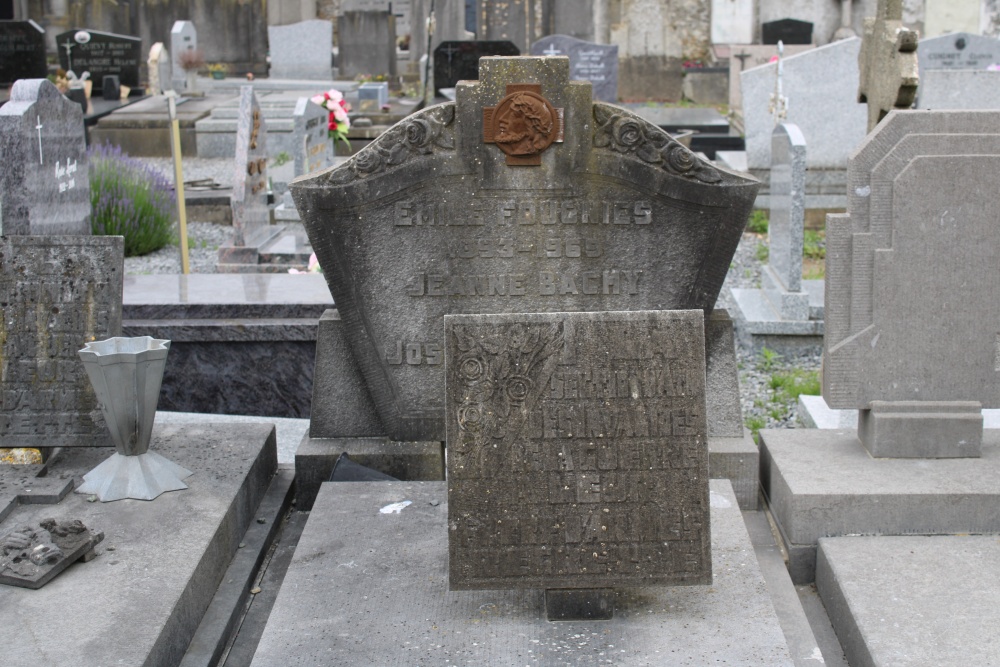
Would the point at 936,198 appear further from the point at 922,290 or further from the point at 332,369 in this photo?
the point at 332,369

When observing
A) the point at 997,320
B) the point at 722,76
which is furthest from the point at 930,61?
the point at 997,320

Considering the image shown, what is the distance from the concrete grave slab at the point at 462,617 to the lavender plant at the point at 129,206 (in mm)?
6585

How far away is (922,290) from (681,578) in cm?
160

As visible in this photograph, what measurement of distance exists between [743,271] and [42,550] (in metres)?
7.23

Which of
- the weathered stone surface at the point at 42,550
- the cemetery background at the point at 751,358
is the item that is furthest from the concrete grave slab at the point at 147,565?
the cemetery background at the point at 751,358

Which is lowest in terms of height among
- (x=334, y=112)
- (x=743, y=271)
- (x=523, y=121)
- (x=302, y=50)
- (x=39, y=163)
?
(x=743, y=271)

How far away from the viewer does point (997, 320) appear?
13.3ft

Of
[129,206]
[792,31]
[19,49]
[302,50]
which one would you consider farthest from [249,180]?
[792,31]

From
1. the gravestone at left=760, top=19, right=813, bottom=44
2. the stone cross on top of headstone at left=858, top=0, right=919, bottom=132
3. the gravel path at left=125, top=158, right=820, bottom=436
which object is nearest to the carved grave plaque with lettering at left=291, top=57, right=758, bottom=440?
the gravel path at left=125, top=158, right=820, bottom=436

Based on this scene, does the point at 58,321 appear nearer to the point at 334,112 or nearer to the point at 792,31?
the point at 334,112

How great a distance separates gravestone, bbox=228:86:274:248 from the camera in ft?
29.8

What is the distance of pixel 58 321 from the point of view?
415cm

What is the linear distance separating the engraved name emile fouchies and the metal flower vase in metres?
1.38

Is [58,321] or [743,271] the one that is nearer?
[58,321]
